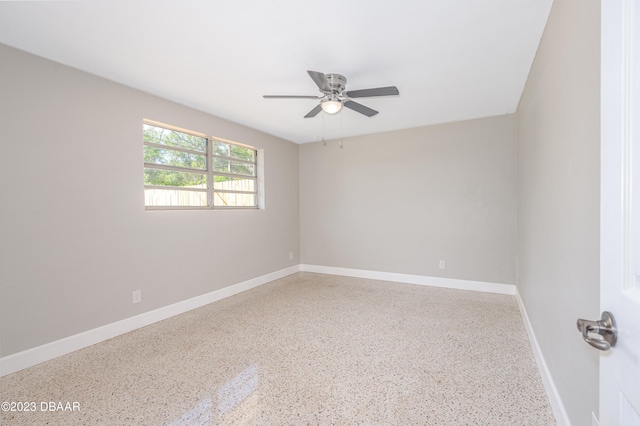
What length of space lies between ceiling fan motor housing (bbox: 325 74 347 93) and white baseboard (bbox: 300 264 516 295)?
3.19 meters

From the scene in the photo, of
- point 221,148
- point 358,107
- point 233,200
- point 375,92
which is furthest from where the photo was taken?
point 233,200

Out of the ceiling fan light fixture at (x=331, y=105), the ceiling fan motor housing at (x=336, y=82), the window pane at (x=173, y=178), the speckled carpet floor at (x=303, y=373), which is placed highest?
the ceiling fan motor housing at (x=336, y=82)

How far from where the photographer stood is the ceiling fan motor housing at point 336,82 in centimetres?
243

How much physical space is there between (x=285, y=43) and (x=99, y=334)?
3.11m

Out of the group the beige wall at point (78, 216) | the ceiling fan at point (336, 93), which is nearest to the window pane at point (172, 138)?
the beige wall at point (78, 216)

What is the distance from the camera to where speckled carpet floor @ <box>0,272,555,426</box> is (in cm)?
165

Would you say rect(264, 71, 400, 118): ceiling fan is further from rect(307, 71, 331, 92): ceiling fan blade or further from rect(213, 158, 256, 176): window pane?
rect(213, 158, 256, 176): window pane

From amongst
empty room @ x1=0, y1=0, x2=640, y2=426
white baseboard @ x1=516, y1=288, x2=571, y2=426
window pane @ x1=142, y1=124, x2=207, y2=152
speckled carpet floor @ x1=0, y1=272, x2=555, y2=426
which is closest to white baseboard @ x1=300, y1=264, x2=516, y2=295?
empty room @ x1=0, y1=0, x2=640, y2=426

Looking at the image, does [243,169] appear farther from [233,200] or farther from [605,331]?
[605,331]

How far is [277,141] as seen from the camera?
4.96 m

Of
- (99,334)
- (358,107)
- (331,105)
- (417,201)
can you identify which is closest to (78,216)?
(99,334)

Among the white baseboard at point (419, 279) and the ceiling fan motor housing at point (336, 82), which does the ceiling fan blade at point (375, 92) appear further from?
the white baseboard at point (419, 279)

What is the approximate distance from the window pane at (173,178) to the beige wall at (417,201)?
2197mm

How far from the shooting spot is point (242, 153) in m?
4.42
